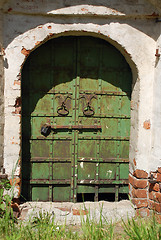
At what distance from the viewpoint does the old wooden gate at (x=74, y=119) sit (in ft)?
11.7

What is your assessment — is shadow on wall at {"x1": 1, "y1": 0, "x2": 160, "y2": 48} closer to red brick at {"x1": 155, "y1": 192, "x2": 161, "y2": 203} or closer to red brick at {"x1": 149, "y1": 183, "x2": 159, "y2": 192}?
red brick at {"x1": 149, "y1": 183, "x2": 159, "y2": 192}

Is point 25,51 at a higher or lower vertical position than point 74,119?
higher

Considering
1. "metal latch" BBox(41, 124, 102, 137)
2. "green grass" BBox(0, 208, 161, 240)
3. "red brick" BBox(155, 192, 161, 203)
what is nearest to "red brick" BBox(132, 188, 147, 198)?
"red brick" BBox(155, 192, 161, 203)

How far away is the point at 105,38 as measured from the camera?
11.1ft

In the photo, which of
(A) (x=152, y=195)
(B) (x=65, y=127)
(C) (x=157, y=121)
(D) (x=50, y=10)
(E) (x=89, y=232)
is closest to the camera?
(E) (x=89, y=232)

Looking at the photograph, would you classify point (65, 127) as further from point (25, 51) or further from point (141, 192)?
point (141, 192)

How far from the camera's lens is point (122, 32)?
330 centimetres

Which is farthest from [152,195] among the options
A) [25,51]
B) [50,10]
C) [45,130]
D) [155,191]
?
[50,10]

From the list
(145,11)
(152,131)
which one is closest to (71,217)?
(152,131)

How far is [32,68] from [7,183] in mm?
1480

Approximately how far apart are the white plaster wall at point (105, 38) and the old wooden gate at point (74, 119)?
0.23 meters

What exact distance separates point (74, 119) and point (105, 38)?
1.10 m

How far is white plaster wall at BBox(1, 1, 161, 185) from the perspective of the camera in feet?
10.6

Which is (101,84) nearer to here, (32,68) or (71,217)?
(32,68)
